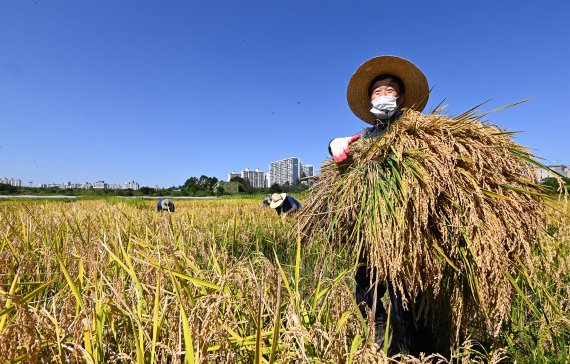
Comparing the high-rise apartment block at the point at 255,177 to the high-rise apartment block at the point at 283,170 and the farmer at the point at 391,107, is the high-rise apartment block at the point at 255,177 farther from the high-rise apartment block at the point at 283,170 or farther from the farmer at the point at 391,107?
the farmer at the point at 391,107

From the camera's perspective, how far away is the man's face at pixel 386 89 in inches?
77.9

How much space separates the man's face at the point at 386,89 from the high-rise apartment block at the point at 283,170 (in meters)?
45.8

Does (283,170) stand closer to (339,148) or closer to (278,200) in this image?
(278,200)

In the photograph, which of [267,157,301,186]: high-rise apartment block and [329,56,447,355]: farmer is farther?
[267,157,301,186]: high-rise apartment block

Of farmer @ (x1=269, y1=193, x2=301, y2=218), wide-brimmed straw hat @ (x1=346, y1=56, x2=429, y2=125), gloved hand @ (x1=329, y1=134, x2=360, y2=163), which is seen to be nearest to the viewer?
gloved hand @ (x1=329, y1=134, x2=360, y2=163)

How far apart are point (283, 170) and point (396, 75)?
198ft

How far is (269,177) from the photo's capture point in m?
72.6

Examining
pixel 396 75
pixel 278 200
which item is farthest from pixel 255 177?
pixel 396 75

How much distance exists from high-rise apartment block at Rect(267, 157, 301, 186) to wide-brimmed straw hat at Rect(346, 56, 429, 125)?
4572 centimetres

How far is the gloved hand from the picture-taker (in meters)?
1.66

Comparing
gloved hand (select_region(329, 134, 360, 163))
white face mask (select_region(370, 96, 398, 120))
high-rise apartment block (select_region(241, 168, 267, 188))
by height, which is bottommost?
gloved hand (select_region(329, 134, 360, 163))

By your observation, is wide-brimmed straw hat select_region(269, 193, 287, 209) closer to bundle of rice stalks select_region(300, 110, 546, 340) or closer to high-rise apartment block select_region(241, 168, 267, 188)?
bundle of rice stalks select_region(300, 110, 546, 340)

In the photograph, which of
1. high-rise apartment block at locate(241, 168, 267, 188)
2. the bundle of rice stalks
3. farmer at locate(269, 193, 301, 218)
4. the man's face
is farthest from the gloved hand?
high-rise apartment block at locate(241, 168, 267, 188)

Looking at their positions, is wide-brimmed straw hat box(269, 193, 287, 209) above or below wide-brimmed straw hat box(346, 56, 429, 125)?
below
